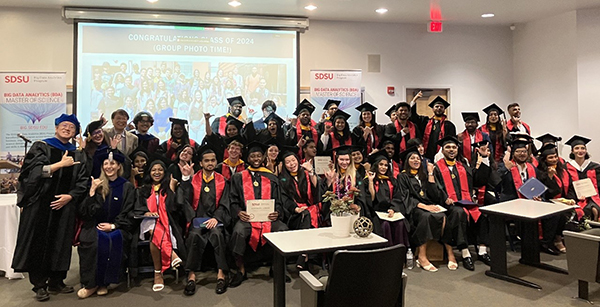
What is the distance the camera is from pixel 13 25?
21.9 ft

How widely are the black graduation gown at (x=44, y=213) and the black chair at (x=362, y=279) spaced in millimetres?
2636

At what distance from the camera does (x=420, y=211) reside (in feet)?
14.9

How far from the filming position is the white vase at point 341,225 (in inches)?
115

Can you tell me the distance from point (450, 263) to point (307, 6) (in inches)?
178

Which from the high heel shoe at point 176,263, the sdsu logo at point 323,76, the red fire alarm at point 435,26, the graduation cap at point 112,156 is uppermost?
the red fire alarm at point 435,26

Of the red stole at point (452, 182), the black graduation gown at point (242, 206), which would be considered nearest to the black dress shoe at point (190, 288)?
the black graduation gown at point (242, 206)

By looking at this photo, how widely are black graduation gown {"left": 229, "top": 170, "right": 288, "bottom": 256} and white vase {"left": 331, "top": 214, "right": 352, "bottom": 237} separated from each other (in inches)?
49.1

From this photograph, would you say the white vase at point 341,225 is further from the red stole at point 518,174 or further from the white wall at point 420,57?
the white wall at point 420,57

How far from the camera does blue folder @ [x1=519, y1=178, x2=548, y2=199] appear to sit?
4.78 m

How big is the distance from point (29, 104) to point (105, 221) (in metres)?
3.57

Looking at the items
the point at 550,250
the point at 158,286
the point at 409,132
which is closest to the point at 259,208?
the point at 158,286

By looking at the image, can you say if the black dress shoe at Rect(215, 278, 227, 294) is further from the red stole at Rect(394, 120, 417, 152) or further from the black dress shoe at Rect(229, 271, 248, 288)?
the red stole at Rect(394, 120, 417, 152)

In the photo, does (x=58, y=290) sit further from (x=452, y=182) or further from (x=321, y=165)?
(x=452, y=182)

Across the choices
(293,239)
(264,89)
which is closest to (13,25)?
(264,89)
